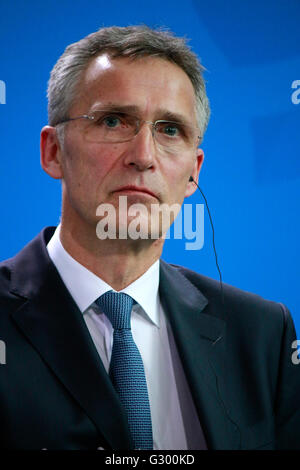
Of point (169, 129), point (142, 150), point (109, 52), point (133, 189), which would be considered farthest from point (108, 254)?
point (109, 52)

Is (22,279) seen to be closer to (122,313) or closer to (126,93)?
(122,313)

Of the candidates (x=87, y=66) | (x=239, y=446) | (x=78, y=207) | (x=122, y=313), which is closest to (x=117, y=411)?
(x=122, y=313)

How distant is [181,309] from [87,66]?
33.5 inches

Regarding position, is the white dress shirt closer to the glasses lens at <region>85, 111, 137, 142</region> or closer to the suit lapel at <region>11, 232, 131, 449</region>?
the suit lapel at <region>11, 232, 131, 449</region>

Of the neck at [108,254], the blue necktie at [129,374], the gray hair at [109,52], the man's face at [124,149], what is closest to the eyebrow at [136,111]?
the man's face at [124,149]

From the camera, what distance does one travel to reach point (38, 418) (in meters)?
1.56

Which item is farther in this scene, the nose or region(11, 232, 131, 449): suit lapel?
the nose

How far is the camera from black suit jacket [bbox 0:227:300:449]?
1.57 metres

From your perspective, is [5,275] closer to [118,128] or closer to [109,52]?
[118,128]

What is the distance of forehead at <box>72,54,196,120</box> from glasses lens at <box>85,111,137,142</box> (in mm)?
37

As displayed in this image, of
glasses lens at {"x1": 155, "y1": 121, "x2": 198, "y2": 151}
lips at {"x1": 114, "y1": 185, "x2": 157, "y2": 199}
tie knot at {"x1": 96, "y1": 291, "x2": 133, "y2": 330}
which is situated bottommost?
tie knot at {"x1": 96, "y1": 291, "x2": 133, "y2": 330}

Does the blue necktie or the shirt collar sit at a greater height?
the shirt collar

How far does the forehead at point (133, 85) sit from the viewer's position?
182 cm

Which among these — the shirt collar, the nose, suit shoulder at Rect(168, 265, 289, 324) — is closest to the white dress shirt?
the shirt collar
